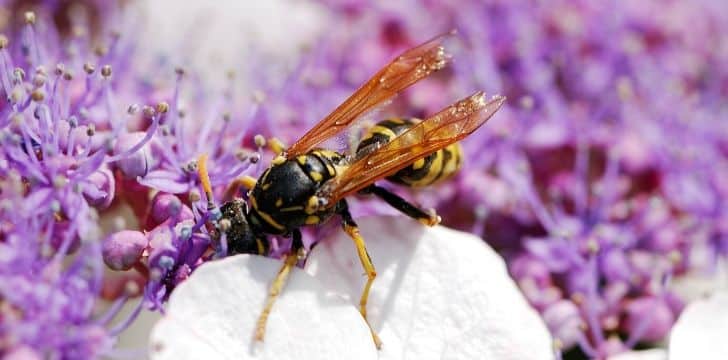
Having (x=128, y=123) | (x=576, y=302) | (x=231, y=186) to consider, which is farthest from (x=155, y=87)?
(x=576, y=302)

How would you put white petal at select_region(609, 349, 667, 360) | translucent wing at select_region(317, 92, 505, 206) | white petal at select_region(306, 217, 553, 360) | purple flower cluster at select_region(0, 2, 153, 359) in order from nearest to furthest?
purple flower cluster at select_region(0, 2, 153, 359) < translucent wing at select_region(317, 92, 505, 206) < white petal at select_region(306, 217, 553, 360) < white petal at select_region(609, 349, 667, 360)

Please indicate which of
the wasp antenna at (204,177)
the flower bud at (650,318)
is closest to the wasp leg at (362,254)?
the wasp antenna at (204,177)

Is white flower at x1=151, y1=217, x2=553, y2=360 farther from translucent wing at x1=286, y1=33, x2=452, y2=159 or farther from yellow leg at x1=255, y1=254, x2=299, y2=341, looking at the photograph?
translucent wing at x1=286, y1=33, x2=452, y2=159

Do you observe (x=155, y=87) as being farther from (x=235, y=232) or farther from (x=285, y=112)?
(x=235, y=232)

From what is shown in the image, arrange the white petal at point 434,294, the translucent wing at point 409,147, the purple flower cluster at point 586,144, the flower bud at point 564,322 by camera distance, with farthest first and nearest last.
A: the purple flower cluster at point 586,144, the flower bud at point 564,322, the white petal at point 434,294, the translucent wing at point 409,147

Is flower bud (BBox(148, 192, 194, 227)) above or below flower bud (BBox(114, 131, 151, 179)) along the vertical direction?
below

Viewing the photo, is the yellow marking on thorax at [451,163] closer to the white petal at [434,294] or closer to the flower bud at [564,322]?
the white petal at [434,294]

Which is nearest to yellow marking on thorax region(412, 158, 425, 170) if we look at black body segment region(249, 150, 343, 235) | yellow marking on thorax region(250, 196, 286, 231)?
black body segment region(249, 150, 343, 235)
